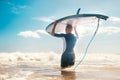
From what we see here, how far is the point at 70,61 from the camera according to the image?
1066 centimetres

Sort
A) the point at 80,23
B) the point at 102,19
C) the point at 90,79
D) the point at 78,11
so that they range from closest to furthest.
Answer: the point at 90,79, the point at 102,19, the point at 78,11, the point at 80,23

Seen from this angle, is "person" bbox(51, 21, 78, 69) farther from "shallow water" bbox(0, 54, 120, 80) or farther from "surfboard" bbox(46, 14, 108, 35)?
"shallow water" bbox(0, 54, 120, 80)

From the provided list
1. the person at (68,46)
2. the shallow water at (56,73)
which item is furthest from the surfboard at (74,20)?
the shallow water at (56,73)

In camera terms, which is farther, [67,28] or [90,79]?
[67,28]

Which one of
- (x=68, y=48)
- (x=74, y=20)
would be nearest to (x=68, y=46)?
(x=68, y=48)

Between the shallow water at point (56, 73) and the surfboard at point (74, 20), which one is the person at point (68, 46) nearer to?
the surfboard at point (74, 20)

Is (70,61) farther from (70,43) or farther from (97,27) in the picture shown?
(97,27)

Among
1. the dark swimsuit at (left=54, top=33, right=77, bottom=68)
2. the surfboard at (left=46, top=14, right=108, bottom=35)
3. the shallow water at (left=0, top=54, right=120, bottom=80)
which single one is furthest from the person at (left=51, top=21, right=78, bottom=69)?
the shallow water at (left=0, top=54, right=120, bottom=80)

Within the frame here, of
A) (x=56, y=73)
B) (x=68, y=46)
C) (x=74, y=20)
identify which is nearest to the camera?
(x=56, y=73)

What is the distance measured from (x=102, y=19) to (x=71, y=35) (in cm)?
182

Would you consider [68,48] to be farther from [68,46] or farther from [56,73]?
[56,73]

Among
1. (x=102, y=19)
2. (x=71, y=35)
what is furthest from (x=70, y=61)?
(x=102, y=19)

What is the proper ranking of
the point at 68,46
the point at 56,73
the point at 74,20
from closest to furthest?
the point at 56,73 → the point at 74,20 → the point at 68,46

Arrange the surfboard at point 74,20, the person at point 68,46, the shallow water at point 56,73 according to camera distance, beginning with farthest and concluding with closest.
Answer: the person at point 68,46 → the surfboard at point 74,20 → the shallow water at point 56,73
